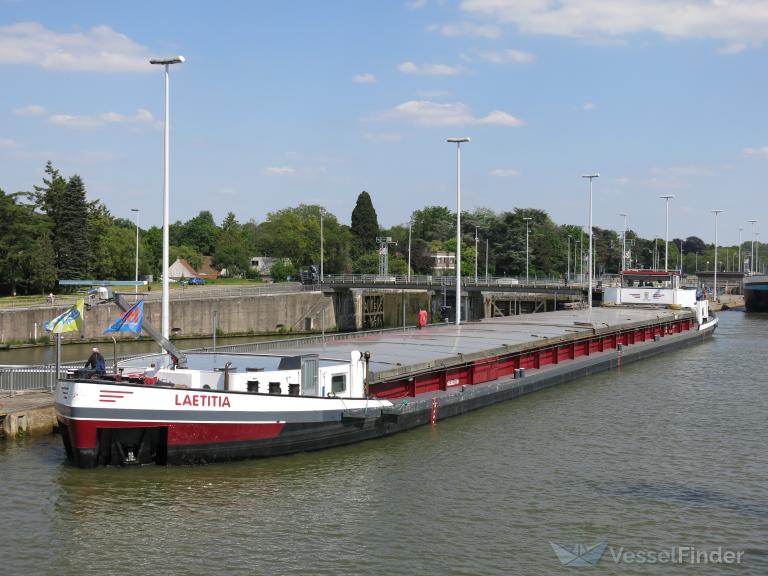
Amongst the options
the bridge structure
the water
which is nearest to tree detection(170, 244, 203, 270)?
the bridge structure

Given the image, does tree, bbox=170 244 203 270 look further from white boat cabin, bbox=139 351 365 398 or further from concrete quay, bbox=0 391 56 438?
white boat cabin, bbox=139 351 365 398

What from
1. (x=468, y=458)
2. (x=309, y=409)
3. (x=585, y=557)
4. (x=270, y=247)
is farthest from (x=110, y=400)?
(x=270, y=247)

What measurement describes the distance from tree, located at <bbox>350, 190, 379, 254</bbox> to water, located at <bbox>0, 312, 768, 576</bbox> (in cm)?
11495

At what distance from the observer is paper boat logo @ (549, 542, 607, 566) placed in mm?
15070

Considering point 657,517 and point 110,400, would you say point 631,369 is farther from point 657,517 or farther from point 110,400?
point 110,400

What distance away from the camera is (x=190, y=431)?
64.1 feet

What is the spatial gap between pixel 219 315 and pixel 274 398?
139 feet

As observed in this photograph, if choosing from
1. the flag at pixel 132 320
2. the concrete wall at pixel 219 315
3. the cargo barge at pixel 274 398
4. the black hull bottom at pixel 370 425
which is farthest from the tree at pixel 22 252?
the flag at pixel 132 320

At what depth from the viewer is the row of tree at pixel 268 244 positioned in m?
66.4

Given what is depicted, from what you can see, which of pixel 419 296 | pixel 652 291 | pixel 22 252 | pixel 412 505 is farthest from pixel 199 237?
pixel 412 505

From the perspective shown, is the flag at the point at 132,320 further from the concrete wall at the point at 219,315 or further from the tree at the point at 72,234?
the tree at the point at 72,234

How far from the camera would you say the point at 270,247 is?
153 m

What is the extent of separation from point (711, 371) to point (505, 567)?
96.6ft

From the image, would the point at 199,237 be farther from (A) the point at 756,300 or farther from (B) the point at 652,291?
(B) the point at 652,291
